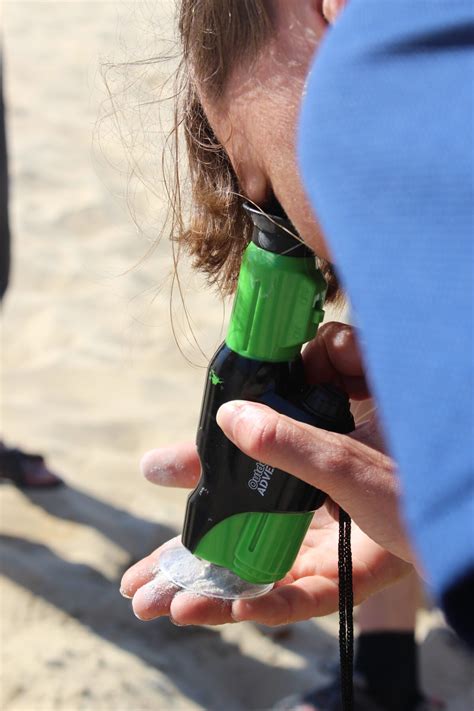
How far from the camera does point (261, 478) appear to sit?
100cm

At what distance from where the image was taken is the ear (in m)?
0.73

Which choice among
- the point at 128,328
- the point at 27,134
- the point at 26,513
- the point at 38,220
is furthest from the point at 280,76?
the point at 27,134

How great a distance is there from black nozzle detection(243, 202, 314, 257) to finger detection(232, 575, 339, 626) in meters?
0.39

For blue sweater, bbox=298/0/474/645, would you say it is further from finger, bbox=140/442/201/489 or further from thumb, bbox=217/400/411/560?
finger, bbox=140/442/201/489

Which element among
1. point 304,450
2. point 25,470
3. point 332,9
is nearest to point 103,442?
point 25,470

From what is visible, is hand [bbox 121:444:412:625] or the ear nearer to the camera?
the ear

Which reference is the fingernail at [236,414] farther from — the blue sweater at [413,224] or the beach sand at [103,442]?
the beach sand at [103,442]

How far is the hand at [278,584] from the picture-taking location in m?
1.05

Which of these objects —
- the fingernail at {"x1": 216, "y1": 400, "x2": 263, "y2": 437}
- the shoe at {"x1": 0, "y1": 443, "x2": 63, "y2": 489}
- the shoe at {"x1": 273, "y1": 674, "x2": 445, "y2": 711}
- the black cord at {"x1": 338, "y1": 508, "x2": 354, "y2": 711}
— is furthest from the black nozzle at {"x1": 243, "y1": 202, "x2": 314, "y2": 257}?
the shoe at {"x1": 0, "y1": 443, "x2": 63, "y2": 489}

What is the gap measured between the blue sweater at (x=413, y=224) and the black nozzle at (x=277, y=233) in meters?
0.32

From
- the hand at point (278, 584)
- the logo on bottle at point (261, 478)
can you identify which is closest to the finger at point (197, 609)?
the hand at point (278, 584)

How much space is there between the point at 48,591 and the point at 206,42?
141 centimetres

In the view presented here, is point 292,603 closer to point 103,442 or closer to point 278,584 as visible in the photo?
point 278,584

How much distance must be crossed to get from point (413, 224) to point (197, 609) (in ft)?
2.07
